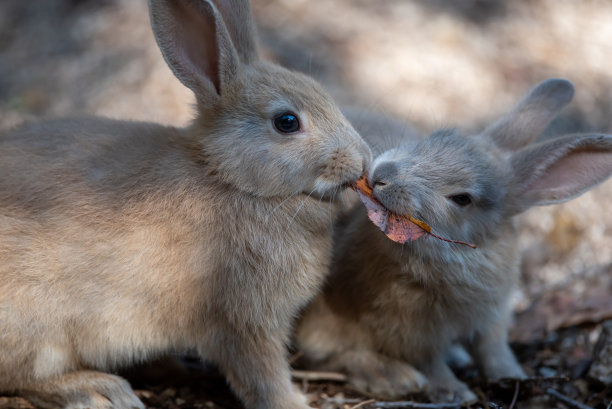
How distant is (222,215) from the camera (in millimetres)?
3381

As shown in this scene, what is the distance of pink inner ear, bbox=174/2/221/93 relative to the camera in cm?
334

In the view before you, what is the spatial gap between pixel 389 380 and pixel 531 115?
6.12 feet

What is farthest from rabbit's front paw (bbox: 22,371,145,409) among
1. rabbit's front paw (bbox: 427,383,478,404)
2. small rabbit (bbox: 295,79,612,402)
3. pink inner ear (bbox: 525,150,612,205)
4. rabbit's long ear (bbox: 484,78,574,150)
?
rabbit's long ear (bbox: 484,78,574,150)

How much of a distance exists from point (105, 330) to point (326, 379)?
1411 millimetres

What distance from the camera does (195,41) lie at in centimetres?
337

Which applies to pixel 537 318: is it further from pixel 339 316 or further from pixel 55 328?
pixel 55 328

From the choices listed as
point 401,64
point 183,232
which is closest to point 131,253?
point 183,232

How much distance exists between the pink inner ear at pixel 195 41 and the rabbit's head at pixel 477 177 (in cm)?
99

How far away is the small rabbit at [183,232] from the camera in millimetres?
3275

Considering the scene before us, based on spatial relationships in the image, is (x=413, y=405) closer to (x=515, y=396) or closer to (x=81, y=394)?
(x=515, y=396)

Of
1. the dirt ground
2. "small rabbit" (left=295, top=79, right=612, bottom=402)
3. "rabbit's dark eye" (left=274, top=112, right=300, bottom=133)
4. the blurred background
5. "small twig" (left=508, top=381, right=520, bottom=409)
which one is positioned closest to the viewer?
"rabbit's dark eye" (left=274, top=112, right=300, bottom=133)

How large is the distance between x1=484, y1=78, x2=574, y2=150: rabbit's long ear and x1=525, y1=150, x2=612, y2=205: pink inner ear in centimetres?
45

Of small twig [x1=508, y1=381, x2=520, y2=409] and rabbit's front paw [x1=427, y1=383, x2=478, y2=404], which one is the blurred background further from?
rabbit's front paw [x1=427, y1=383, x2=478, y2=404]

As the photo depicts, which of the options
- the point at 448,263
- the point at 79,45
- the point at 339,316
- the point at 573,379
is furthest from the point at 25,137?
the point at 573,379
